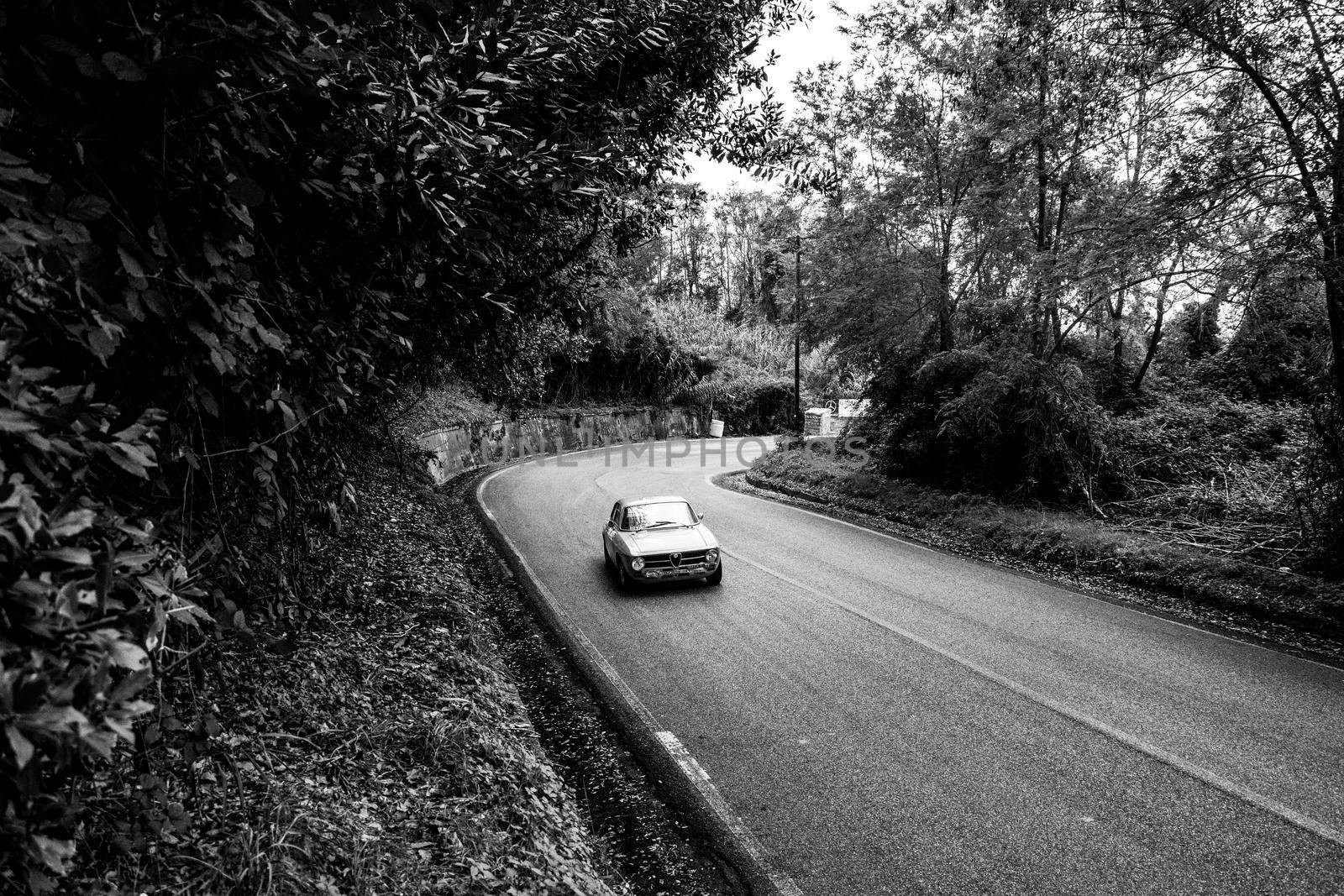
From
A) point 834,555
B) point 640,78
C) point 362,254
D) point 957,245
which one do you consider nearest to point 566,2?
point 640,78

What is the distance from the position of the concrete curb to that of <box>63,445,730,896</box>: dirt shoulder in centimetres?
16

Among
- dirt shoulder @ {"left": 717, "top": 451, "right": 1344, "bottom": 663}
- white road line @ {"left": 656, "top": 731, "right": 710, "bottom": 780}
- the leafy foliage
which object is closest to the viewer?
the leafy foliage

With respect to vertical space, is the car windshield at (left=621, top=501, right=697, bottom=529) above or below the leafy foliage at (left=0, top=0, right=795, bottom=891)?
below

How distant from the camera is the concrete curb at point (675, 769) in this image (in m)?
4.33

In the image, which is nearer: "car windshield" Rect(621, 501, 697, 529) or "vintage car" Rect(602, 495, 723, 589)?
"vintage car" Rect(602, 495, 723, 589)

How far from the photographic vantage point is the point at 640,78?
20.5 ft

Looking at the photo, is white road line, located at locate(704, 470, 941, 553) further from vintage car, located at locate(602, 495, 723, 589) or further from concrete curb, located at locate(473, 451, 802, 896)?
concrete curb, located at locate(473, 451, 802, 896)

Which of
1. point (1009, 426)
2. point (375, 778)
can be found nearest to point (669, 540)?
point (375, 778)

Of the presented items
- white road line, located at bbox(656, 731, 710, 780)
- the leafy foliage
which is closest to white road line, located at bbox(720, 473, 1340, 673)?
white road line, located at bbox(656, 731, 710, 780)

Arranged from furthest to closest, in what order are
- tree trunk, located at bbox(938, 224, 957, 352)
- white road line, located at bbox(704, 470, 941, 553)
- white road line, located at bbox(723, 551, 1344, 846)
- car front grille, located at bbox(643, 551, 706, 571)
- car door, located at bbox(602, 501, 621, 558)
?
tree trunk, located at bbox(938, 224, 957, 352), white road line, located at bbox(704, 470, 941, 553), car door, located at bbox(602, 501, 621, 558), car front grille, located at bbox(643, 551, 706, 571), white road line, located at bbox(723, 551, 1344, 846)

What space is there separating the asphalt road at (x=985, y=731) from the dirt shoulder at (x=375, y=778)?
889mm

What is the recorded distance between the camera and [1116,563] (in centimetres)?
1039

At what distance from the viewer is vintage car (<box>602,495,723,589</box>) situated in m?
10.2

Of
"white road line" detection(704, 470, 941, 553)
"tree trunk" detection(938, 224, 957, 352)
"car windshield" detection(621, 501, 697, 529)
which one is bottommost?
"white road line" detection(704, 470, 941, 553)
